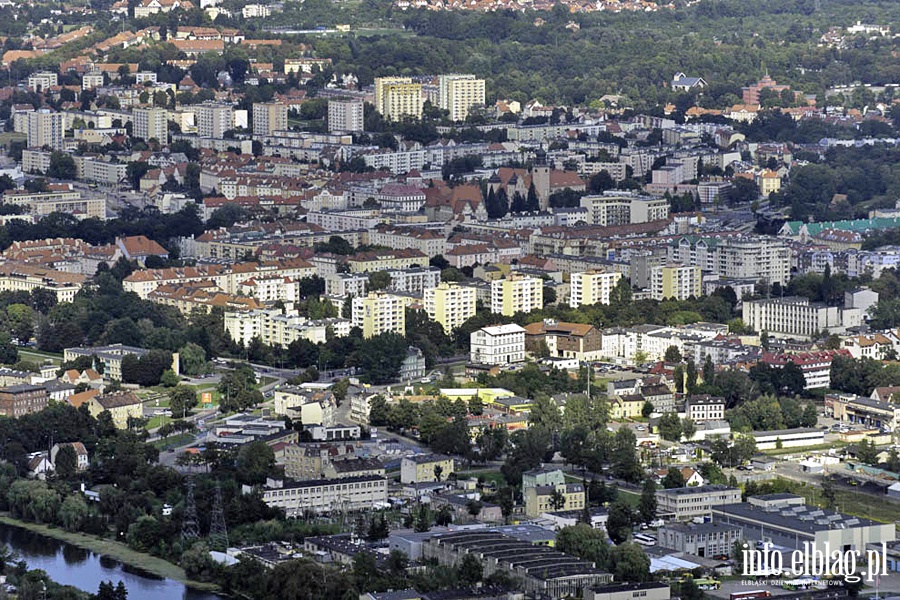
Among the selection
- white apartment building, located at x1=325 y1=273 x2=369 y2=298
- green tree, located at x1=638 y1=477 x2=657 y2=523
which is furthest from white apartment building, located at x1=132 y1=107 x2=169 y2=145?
green tree, located at x1=638 y1=477 x2=657 y2=523

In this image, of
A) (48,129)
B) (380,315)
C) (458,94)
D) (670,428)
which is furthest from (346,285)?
(458,94)

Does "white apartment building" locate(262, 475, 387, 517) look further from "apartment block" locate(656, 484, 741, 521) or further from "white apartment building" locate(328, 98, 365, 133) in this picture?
"white apartment building" locate(328, 98, 365, 133)

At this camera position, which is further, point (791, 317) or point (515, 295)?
point (515, 295)

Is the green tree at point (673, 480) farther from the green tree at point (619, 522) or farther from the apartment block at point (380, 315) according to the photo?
the apartment block at point (380, 315)

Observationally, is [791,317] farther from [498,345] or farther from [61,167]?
[61,167]

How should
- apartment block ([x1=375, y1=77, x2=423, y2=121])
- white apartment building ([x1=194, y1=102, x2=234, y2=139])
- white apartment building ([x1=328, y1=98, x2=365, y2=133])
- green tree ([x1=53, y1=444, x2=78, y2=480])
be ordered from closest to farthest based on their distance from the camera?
green tree ([x1=53, y1=444, x2=78, y2=480]) → white apartment building ([x1=194, y1=102, x2=234, y2=139]) → white apartment building ([x1=328, y1=98, x2=365, y2=133]) → apartment block ([x1=375, y1=77, x2=423, y2=121])

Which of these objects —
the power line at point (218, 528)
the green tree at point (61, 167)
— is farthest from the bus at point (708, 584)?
the green tree at point (61, 167)

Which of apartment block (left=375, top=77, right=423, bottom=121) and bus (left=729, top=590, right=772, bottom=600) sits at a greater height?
apartment block (left=375, top=77, right=423, bottom=121)
